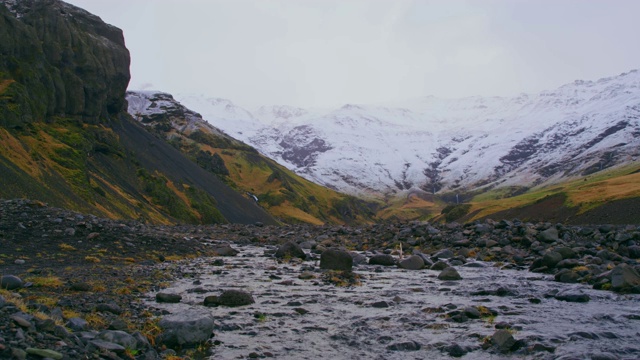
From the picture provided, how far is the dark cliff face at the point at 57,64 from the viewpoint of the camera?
258 feet

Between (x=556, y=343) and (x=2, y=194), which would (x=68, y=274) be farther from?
(x=2, y=194)

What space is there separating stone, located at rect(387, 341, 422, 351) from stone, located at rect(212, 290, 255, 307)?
7.48 m

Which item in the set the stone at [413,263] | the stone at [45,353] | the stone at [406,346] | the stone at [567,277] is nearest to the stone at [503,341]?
the stone at [406,346]

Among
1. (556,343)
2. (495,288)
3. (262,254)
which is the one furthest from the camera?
(262,254)

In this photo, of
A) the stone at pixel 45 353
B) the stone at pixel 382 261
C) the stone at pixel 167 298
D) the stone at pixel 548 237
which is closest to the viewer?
the stone at pixel 45 353

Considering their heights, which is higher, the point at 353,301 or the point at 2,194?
the point at 2,194

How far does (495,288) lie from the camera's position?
2509 centimetres

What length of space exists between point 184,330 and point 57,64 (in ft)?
316

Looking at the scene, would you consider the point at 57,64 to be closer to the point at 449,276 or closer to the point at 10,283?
the point at 10,283

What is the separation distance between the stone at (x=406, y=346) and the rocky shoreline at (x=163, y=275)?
3 centimetres

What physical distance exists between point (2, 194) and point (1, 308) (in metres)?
41.8

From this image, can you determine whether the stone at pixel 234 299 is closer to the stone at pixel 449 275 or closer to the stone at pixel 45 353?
the stone at pixel 45 353

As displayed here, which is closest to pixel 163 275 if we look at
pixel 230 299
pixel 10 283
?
pixel 230 299

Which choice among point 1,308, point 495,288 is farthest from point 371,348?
point 495,288
